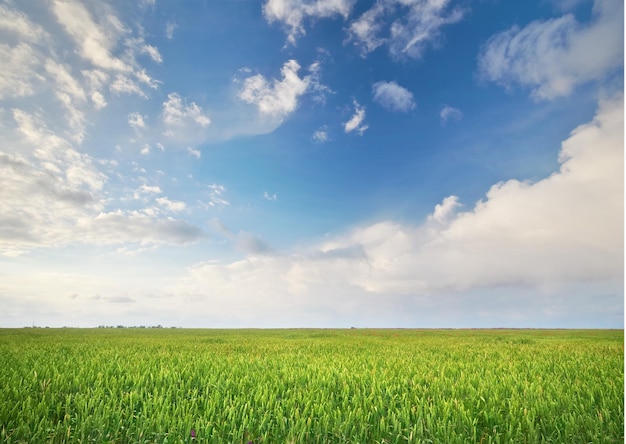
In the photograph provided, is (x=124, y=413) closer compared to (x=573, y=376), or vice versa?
(x=124, y=413)

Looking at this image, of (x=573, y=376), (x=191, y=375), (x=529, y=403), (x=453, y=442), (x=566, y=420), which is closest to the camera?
(x=453, y=442)

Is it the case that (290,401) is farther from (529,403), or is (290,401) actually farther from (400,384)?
(529,403)

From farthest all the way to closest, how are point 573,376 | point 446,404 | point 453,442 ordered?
point 573,376 < point 446,404 < point 453,442

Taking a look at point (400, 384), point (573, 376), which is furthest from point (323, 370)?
point (573, 376)

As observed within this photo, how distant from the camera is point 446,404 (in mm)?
4719

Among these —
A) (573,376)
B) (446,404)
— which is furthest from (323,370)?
(573,376)

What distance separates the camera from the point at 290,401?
16.3 ft

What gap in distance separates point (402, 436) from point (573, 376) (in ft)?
20.6

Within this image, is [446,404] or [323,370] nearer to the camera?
[446,404]

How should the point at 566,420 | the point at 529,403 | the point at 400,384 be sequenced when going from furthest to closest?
the point at 400,384 < the point at 529,403 < the point at 566,420

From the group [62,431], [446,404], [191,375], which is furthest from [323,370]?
[62,431]

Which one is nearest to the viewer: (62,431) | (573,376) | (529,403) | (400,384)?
(62,431)

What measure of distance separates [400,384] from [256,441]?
3.37 metres

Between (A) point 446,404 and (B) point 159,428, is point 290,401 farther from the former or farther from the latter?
(A) point 446,404
